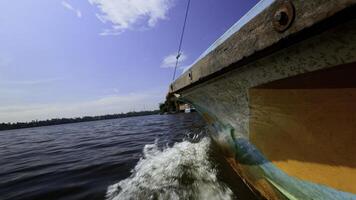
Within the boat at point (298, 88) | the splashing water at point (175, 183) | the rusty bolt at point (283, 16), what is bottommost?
the splashing water at point (175, 183)

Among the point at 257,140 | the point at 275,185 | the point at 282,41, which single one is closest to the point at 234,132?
the point at 257,140

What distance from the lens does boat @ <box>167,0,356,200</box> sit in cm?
93

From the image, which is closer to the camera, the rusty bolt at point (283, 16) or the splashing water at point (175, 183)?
the rusty bolt at point (283, 16)

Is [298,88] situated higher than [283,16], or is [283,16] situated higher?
[283,16]

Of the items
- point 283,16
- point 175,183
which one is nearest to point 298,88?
point 283,16

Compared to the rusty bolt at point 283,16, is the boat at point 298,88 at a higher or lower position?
lower

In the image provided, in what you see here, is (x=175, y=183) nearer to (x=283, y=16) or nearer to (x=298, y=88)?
(x=298, y=88)

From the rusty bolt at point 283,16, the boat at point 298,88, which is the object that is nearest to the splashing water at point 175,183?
the boat at point 298,88

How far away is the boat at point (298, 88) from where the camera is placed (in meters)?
0.93

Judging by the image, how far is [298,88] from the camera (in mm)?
1340

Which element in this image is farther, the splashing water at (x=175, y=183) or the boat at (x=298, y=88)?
the splashing water at (x=175, y=183)

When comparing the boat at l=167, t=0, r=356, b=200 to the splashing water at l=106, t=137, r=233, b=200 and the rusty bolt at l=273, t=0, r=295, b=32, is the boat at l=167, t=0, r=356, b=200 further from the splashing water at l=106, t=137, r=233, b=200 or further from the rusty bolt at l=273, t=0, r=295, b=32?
the splashing water at l=106, t=137, r=233, b=200

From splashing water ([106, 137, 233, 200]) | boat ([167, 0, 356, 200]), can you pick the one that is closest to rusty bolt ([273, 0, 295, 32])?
boat ([167, 0, 356, 200])

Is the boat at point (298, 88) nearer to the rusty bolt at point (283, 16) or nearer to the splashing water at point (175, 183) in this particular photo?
the rusty bolt at point (283, 16)
